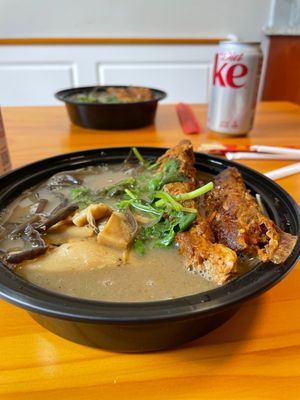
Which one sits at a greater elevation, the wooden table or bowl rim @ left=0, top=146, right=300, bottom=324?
bowl rim @ left=0, top=146, right=300, bottom=324

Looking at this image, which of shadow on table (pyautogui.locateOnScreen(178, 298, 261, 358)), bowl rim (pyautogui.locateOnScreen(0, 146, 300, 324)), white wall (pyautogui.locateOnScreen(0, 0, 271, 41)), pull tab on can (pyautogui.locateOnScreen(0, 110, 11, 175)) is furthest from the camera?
white wall (pyautogui.locateOnScreen(0, 0, 271, 41))

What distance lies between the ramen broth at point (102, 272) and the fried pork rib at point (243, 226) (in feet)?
0.36

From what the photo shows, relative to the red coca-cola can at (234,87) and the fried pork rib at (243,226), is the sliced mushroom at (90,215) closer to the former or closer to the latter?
the fried pork rib at (243,226)

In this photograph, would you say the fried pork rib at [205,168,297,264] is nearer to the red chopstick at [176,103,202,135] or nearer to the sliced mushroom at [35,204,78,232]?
the sliced mushroom at [35,204,78,232]

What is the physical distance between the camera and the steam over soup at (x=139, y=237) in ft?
1.98

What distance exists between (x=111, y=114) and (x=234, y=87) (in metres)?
0.60

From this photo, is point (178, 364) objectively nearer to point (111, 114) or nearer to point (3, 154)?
point (3, 154)

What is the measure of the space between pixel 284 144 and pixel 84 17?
8.71ft

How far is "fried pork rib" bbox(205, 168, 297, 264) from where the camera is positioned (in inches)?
24.0

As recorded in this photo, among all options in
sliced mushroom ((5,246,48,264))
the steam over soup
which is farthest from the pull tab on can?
sliced mushroom ((5,246,48,264))

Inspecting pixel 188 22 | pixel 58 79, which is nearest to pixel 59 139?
pixel 58 79

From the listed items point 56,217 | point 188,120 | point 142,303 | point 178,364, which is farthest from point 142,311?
point 188,120

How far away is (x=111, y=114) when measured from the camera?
1659 mm

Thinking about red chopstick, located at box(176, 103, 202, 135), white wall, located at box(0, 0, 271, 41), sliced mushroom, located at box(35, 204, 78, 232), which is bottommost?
red chopstick, located at box(176, 103, 202, 135)
